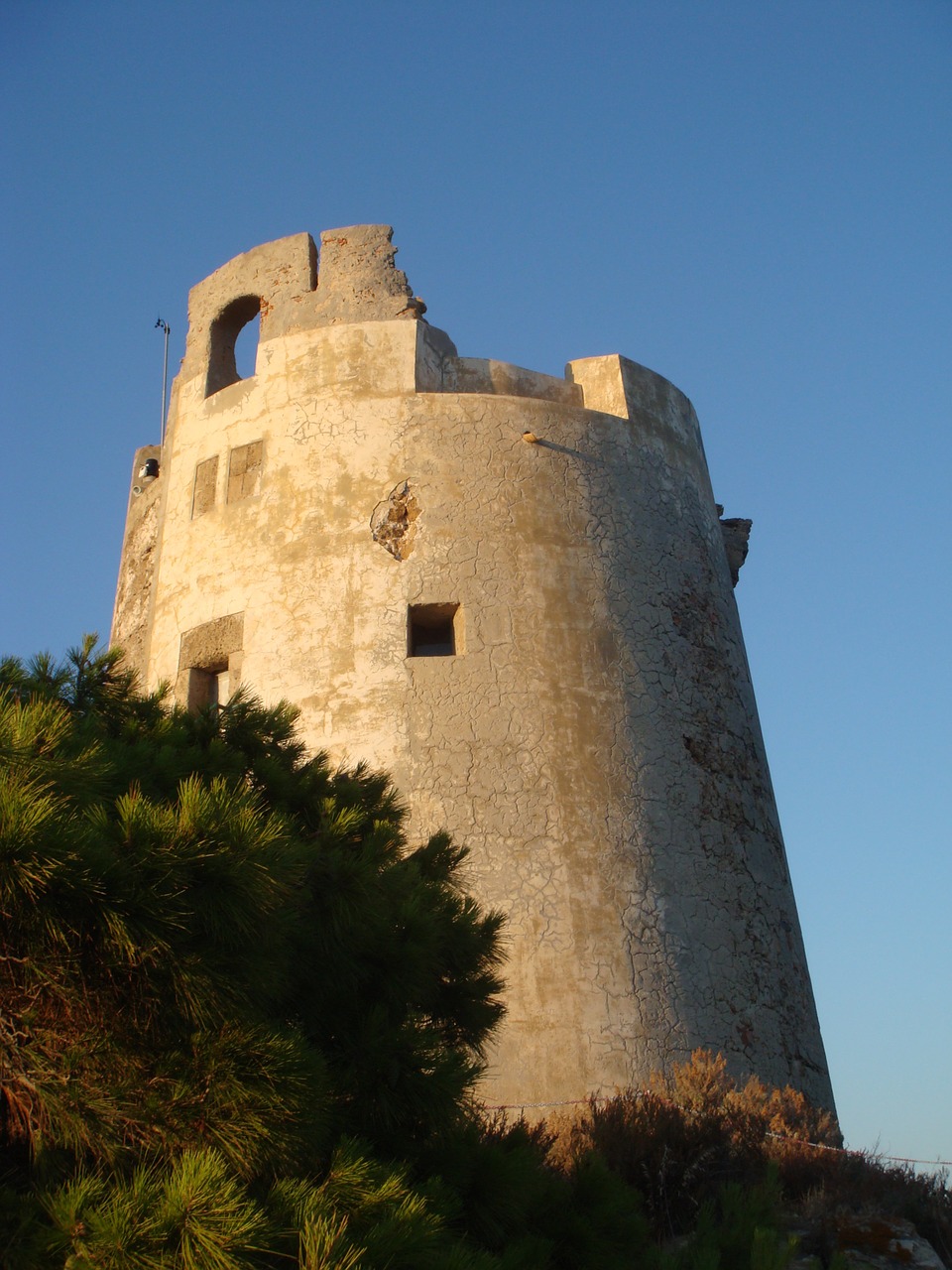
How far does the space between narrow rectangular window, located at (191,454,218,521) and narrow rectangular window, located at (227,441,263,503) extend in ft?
0.67

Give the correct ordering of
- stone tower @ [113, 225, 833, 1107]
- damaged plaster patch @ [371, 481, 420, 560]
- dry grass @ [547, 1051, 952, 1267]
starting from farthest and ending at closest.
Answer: damaged plaster patch @ [371, 481, 420, 560] → stone tower @ [113, 225, 833, 1107] → dry grass @ [547, 1051, 952, 1267]

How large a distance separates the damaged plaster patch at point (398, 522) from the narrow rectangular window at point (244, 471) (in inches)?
51.2

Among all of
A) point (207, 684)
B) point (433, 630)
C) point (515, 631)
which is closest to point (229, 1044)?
point (515, 631)

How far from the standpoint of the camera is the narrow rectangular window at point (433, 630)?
33.5 ft

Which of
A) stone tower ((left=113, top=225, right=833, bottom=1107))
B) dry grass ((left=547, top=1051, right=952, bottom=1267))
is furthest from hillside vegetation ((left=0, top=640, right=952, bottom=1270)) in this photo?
stone tower ((left=113, top=225, right=833, bottom=1107))

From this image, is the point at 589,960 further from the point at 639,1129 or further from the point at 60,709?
the point at 60,709

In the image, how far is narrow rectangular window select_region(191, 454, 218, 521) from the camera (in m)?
11.6

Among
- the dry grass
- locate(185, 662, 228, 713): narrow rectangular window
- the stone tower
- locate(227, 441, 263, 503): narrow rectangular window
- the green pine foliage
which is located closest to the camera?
the green pine foliage

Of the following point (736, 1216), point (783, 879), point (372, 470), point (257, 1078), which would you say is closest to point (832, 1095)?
point (783, 879)

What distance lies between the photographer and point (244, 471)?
11398mm

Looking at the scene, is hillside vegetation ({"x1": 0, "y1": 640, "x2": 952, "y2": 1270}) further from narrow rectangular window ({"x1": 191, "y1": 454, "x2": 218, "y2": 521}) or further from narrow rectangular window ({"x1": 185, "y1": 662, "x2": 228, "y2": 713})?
narrow rectangular window ({"x1": 191, "y1": 454, "x2": 218, "y2": 521})

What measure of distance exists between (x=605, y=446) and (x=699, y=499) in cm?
118

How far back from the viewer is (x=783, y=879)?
10727mm

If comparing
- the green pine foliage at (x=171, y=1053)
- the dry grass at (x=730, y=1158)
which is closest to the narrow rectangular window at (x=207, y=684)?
the dry grass at (x=730, y=1158)
